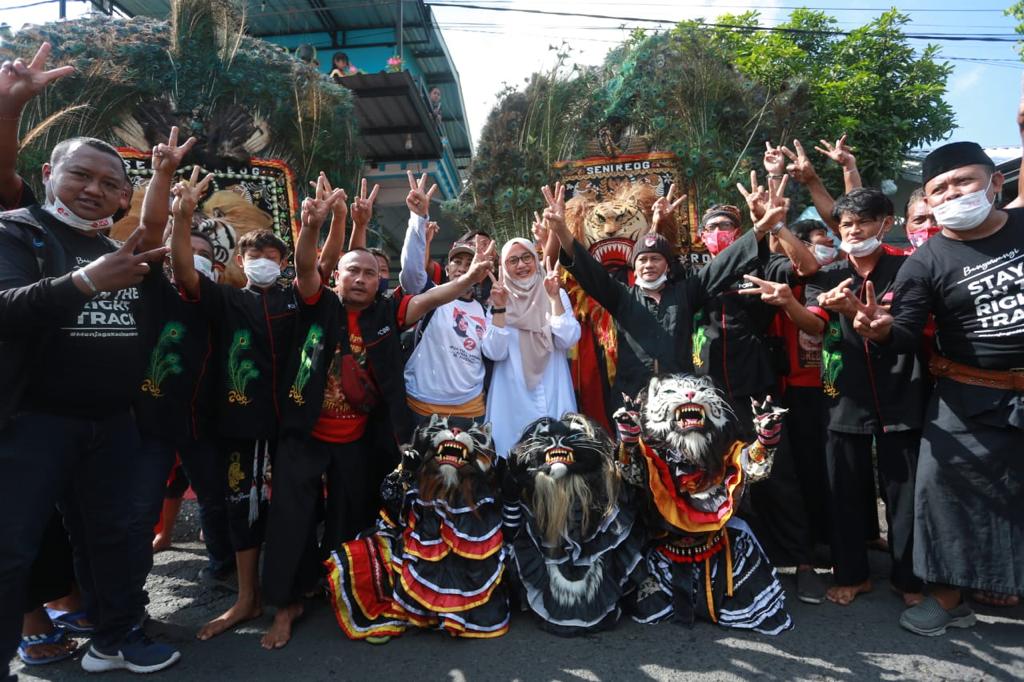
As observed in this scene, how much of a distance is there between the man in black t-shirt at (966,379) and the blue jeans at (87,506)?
339cm

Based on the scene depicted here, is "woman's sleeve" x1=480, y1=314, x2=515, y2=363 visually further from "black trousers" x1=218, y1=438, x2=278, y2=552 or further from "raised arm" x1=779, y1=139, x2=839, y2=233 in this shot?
"raised arm" x1=779, y1=139, x2=839, y2=233

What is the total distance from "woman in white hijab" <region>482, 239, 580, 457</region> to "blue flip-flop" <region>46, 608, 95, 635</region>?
7.48 feet

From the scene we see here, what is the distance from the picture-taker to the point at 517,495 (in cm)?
326

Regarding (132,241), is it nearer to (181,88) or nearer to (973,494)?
(973,494)

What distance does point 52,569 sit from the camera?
2.96m

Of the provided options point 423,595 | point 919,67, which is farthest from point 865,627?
point 919,67

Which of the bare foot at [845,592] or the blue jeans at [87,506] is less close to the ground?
the blue jeans at [87,506]

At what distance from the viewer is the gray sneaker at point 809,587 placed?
3.35 metres

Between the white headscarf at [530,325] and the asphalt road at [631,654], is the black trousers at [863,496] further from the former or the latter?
the white headscarf at [530,325]

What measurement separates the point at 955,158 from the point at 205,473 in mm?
4074

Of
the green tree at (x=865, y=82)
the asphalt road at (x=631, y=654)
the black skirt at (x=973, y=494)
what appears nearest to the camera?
the asphalt road at (x=631, y=654)

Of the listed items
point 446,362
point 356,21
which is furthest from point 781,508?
point 356,21

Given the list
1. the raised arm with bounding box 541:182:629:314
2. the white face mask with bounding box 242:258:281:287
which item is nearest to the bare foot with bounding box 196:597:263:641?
the white face mask with bounding box 242:258:281:287

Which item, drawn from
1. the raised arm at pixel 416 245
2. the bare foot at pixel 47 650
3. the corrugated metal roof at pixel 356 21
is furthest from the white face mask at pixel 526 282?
the corrugated metal roof at pixel 356 21
